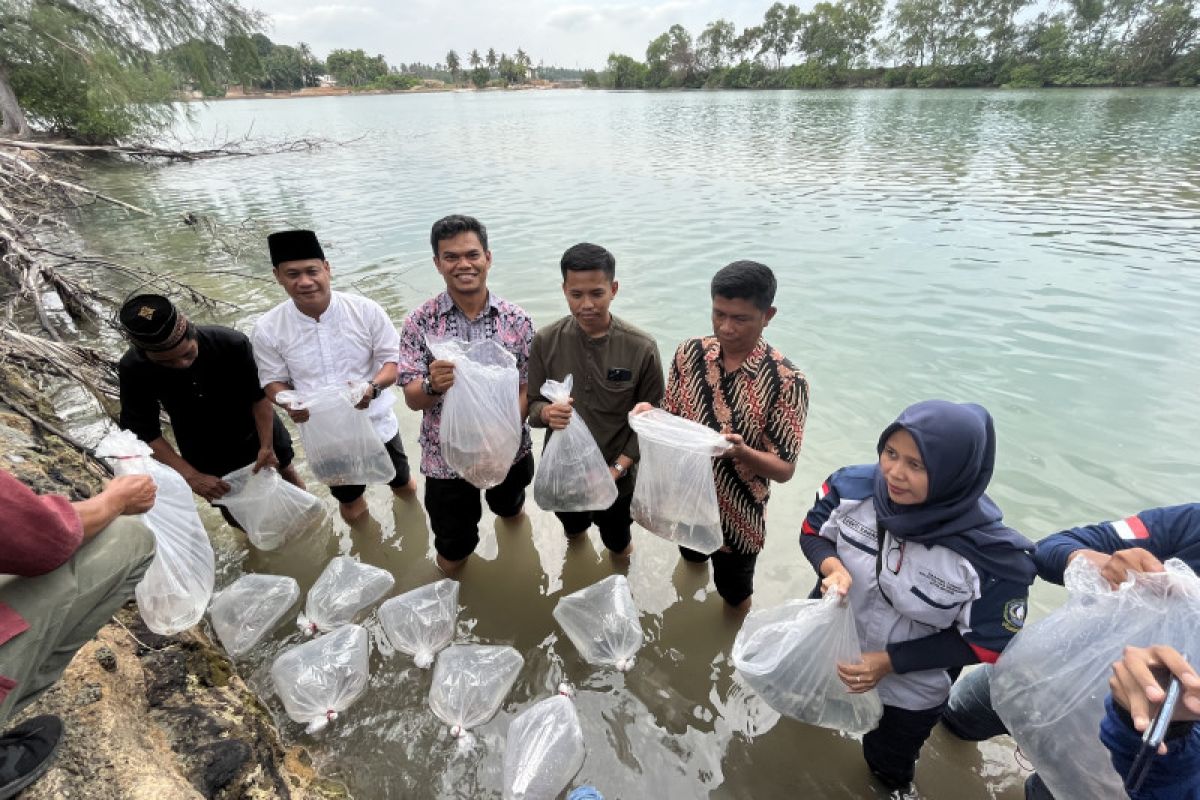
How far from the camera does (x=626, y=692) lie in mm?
→ 2578

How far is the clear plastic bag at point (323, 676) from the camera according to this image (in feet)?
7.66

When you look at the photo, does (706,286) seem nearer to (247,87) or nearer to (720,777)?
(720,777)

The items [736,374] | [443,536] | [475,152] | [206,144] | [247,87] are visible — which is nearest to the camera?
[736,374]

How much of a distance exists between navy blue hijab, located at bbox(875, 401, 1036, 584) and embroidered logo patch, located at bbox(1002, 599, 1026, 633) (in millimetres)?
80

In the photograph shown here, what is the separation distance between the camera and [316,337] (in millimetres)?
2941

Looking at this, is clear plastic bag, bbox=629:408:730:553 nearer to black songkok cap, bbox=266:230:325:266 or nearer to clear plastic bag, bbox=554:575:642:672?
clear plastic bag, bbox=554:575:642:672

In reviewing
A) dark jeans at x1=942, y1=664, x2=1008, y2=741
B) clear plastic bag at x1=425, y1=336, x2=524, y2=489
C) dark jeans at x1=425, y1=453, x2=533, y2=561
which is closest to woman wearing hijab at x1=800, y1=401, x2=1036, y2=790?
dark jeans at x1=942, y1=664, x2=1008, y2=741

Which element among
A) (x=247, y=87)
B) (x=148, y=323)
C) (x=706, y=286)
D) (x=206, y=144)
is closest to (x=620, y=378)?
(x=148, y=323)

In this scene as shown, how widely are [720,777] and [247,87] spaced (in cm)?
3097

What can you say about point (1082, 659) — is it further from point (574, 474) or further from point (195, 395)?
point (195, 395)

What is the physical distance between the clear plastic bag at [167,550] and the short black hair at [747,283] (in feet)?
7.20

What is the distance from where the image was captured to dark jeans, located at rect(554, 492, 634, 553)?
301cm

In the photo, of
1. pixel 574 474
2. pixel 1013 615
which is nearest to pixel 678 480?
pixel 574 474

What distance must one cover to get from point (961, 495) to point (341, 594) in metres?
2.92
